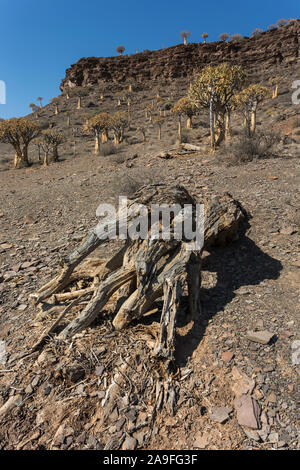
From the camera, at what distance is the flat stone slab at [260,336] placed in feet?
7.72

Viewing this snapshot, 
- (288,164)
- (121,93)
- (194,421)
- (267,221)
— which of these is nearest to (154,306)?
(194,421)

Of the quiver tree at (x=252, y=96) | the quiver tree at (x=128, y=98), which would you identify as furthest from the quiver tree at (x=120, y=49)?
the quiver tree at (x=252, y=96)

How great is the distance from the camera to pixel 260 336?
240 centimetres

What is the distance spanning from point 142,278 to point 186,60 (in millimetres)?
56320

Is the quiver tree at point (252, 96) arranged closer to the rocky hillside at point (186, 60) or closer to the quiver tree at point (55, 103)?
the quiver tree at point (55, 103)

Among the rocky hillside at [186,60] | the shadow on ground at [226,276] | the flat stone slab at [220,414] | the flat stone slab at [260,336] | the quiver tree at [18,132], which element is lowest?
the flat stone slab at [220,414]

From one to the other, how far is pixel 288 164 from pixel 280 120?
13673 millimetres

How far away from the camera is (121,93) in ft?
136

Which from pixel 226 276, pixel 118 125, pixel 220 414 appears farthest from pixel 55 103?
pixel 220 414

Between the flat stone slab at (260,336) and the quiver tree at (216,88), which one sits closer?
the flat stone slab at (260,336)

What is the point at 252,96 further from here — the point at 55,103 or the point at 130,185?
the point at 55,103

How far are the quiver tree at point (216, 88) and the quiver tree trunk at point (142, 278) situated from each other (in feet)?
30.0

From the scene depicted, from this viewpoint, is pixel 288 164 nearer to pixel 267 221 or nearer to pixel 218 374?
pixel 267 221

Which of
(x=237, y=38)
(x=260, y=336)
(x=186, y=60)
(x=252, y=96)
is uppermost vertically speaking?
(x=237, y=38)
